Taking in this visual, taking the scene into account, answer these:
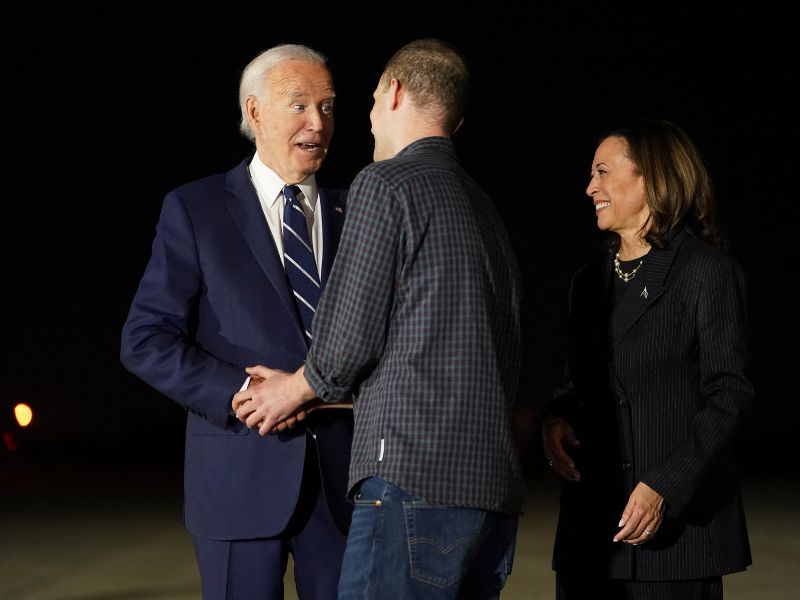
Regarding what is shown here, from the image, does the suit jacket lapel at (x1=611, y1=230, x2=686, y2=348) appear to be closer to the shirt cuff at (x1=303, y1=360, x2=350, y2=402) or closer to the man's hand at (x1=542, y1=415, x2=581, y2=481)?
the man's hand at (x1=542, y1=415, x2=581, y2=481)

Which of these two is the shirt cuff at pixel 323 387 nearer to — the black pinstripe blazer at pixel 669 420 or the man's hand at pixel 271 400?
the man's hand at pixel 271 400

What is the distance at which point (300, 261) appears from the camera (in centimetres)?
197

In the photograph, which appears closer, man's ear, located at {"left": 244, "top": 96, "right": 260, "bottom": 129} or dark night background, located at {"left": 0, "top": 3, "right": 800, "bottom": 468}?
man's ear, located at {"left": 244, "top": 96, "right": 260, "bottom": 129}

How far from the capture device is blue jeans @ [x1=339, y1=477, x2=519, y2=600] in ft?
4.71

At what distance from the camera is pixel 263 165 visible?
81.7 inches

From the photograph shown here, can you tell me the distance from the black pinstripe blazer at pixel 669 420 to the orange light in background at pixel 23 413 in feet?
16.4

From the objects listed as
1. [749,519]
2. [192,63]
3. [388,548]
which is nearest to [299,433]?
[388,548]

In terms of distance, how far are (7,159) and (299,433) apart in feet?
15.5

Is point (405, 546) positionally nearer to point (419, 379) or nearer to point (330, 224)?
point (419, 379)

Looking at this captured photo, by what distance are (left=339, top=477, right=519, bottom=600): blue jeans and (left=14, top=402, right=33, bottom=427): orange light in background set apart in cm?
534

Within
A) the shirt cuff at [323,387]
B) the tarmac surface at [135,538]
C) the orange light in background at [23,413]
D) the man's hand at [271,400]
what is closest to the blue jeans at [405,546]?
the shirt cuff at [323,387]

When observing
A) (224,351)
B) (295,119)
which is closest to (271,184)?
(295,119)

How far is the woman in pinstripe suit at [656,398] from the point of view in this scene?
6.10ft

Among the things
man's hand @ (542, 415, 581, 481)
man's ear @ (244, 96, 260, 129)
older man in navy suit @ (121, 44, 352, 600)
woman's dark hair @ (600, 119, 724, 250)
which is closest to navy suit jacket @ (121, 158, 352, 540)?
older man in navy suit @ (121, 44, 352, 600)
